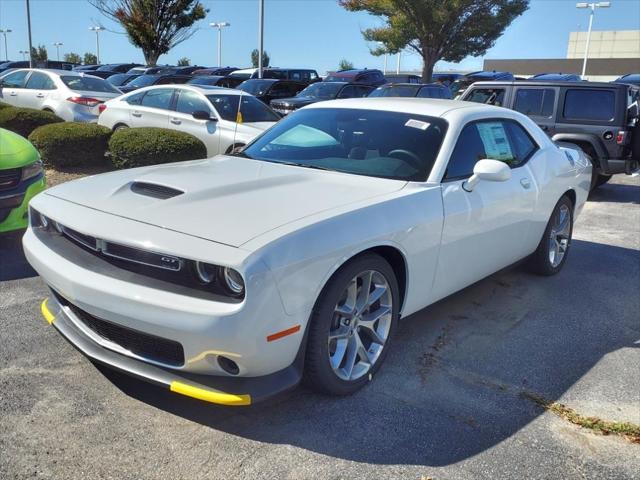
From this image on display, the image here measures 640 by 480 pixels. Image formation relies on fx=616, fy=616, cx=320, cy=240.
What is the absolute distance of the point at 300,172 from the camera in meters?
3.85

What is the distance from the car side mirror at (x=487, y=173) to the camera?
3.77m

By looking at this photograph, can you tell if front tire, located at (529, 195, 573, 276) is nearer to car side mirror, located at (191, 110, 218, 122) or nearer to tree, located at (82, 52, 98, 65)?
car side mirror, located at (191, 110, 218, 122)

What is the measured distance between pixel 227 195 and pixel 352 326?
3.13 feet

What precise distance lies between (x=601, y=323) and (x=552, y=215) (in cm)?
108

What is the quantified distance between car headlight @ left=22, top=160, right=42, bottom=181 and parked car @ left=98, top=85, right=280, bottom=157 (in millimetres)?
3907

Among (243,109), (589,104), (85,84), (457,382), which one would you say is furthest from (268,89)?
(457,382)

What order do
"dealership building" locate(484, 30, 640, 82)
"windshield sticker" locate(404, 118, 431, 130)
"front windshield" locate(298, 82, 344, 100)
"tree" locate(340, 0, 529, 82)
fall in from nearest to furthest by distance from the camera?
"windshield sticker" locate(404, 118, 431, 130), "front windshield" locate(298, 82, 344, 100), "tree" locate(340, 0, 529, 82), "dealership building" locate(484, 30, 640, 82)

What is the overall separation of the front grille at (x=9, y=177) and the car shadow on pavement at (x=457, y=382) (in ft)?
8.49

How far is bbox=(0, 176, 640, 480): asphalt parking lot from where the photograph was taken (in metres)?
2.69

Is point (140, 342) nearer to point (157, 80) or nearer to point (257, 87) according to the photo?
point (257, 87)

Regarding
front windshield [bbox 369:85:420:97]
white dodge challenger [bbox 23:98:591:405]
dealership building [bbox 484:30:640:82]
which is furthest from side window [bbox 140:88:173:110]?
dealership building [bbox 484:30:640:82]

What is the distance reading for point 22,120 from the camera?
33.7ft

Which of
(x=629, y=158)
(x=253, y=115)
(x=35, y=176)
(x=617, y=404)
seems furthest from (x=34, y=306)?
(x=629, y=158)

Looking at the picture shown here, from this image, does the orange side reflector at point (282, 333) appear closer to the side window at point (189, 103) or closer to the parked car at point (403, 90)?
the side window at point (189, 103)
